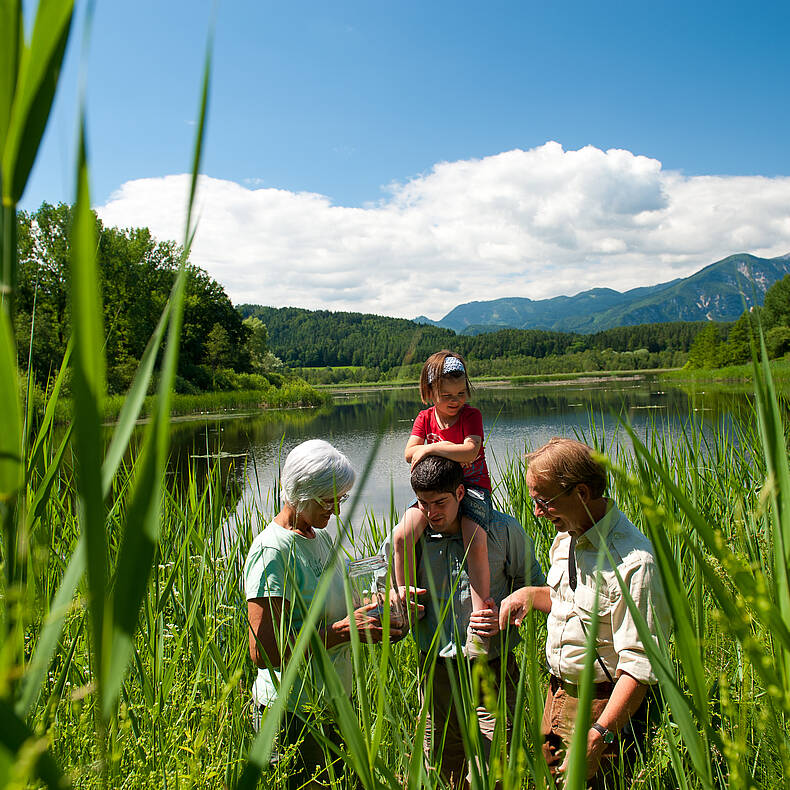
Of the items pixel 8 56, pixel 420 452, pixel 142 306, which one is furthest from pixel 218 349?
pixel 8 56

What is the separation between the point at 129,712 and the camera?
1128 mm

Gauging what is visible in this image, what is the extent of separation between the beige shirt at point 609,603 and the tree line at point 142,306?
16867mm

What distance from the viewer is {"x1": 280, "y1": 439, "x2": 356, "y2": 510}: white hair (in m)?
1.93

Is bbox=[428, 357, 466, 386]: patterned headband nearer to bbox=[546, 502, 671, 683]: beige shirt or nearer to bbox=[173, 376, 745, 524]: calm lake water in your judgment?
bbox=[546, 502, 671, 683]: beige shirt

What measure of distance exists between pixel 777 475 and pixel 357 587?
127 cm

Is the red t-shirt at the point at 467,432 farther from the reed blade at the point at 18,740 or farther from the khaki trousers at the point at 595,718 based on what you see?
the reed blade at the point at 18,740

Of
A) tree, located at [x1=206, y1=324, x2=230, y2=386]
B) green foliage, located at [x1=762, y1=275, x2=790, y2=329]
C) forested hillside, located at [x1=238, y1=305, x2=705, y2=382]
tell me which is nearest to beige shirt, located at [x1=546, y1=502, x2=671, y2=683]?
tree, located at [x1=206, y1=324, x2=230, y2=386]

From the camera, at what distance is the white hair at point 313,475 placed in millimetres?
1930

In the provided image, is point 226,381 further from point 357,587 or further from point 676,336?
point 676,336

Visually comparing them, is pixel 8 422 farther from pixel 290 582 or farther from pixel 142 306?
pixel 142 306

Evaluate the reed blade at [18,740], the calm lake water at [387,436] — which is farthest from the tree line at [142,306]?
the reed blade at [18,740]

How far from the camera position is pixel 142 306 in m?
29.1

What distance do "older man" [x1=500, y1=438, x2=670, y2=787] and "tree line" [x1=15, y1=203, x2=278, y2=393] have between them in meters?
16.8

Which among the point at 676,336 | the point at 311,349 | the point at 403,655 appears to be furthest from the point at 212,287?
the point at 676,336
